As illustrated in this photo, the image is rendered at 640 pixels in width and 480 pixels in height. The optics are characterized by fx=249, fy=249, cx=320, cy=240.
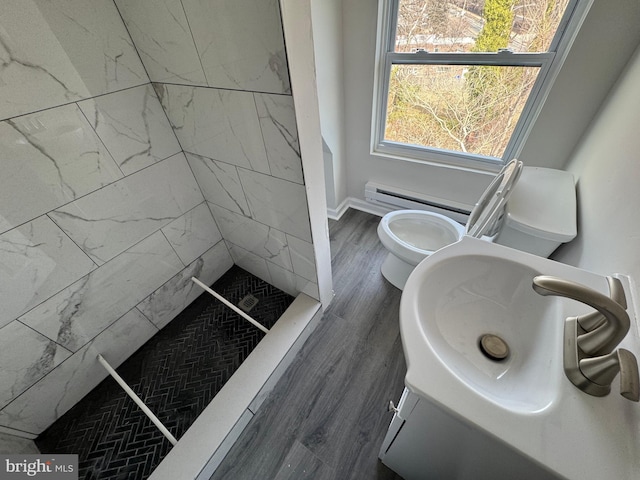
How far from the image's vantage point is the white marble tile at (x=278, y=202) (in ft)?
3.32

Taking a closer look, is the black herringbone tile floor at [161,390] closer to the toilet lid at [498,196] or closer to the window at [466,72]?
the toilet lid at [498,196]

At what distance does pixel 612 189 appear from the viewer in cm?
83

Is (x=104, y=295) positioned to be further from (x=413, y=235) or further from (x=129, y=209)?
(x=413, y=235)

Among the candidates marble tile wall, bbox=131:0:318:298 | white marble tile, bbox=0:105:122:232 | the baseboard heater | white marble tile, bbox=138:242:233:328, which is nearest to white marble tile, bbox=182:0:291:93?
marble tile wall, bbox=131:0:318:298

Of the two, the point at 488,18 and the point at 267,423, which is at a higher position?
the point at 488,18

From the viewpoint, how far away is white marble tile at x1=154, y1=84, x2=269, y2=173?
0.89m

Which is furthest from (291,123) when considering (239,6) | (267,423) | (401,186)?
(401,186)

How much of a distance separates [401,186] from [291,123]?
4.61 ft

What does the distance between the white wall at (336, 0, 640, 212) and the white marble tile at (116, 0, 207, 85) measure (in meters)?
1.14

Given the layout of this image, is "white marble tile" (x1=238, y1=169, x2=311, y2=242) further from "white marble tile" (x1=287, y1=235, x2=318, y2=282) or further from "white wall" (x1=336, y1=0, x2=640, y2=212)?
"white wall" (x1=336, y1=0, x2=640, y2=212)

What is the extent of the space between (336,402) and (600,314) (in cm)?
105

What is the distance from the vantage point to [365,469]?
3.31ft

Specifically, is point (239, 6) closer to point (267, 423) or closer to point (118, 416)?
point (267, 423)

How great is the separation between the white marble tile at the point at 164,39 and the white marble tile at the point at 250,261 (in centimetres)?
94
